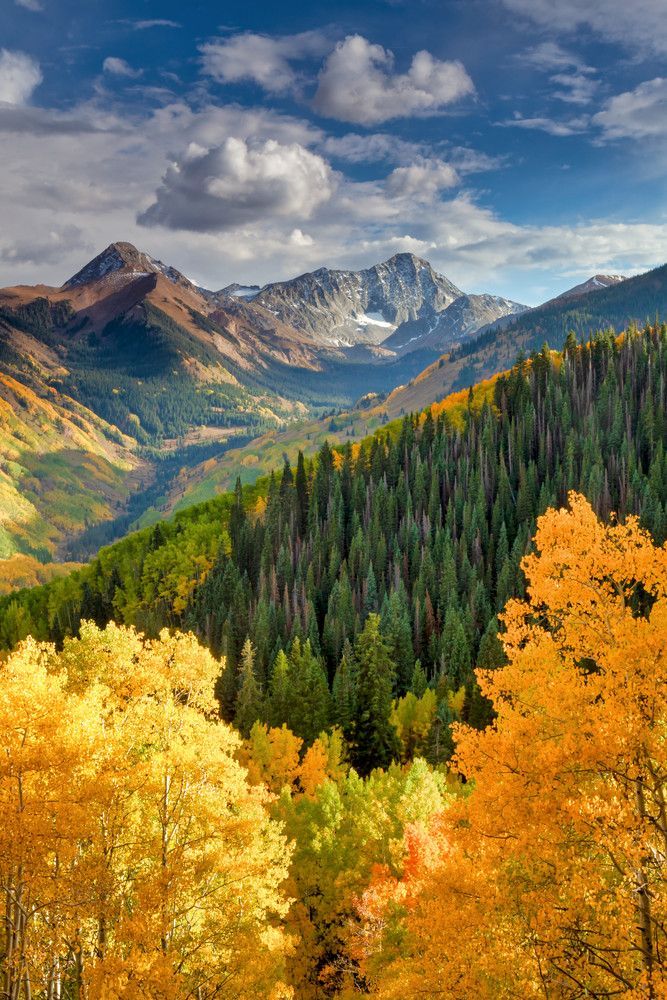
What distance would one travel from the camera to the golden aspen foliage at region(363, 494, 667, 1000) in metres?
16.0

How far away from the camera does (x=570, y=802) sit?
15.8m

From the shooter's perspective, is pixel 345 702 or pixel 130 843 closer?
pixel 130 843

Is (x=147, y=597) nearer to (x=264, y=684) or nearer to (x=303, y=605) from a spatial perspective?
(x=303, y=605)

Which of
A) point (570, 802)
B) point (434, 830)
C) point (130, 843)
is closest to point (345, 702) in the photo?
point (434, 830)

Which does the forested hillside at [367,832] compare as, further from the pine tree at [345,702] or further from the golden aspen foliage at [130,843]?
the pine tree at [345,702]

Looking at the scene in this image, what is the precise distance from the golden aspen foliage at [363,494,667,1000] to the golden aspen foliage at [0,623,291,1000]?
8.89 metres

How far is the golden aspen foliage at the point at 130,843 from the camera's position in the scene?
72.9 feet

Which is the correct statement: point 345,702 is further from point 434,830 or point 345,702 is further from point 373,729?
point 434,830

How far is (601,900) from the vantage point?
16.1 meters

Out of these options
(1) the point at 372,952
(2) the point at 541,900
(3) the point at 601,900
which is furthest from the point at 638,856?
(1) the point at 372,952

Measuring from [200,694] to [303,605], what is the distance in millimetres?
137893

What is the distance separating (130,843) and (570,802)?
54.4 feet

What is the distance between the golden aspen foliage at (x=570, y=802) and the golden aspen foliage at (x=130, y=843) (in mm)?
8889

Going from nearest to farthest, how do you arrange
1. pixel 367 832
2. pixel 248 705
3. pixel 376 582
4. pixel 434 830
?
1. pixel 434 830
2. pixel 367 832
3. pixel 248 705
4. pixel 376 582
